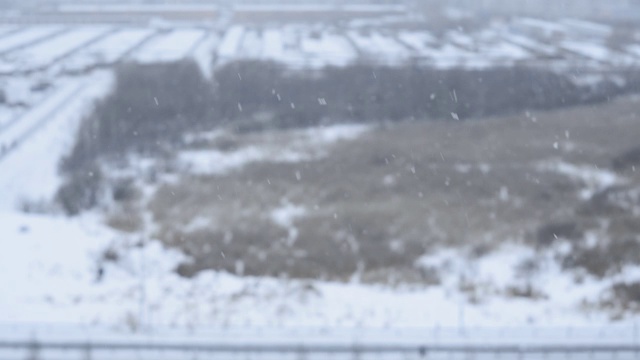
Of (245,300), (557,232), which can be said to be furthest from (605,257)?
(245,300)

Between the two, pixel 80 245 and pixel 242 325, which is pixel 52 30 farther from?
pixel 242 325

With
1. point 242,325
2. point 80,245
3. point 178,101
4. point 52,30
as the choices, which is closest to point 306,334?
point 242,325

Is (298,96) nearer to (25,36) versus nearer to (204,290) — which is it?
(204,290)

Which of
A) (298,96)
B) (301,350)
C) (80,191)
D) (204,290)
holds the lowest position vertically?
(298,96)

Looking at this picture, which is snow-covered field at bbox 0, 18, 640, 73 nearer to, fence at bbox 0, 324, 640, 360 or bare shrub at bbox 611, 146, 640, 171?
bare shrub at bbox 611, 146, 640, 171

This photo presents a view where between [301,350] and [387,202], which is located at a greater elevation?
[301,350]

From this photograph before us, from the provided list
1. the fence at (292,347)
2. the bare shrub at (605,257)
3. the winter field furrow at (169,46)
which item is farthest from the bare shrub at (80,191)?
the winter field furrow at (169,46)

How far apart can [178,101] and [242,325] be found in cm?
402

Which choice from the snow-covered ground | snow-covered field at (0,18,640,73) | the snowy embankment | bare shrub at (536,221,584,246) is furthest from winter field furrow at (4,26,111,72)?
bare shrub at (536,221,584,246)

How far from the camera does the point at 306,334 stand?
7.48 ft

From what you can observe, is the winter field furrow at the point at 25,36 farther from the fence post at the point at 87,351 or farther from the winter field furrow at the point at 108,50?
the fence post at the point at 87,351

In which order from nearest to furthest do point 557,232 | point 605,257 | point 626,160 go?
point 605,257
point 557,232
point 626,160

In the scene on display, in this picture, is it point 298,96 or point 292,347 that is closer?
point 292,347

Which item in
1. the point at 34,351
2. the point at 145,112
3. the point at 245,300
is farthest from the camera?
the point at 145,112
